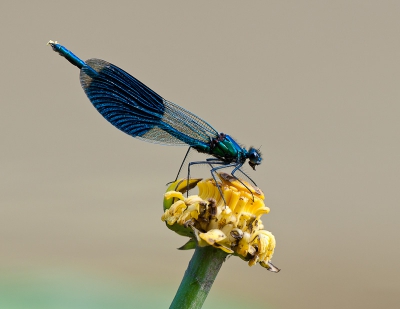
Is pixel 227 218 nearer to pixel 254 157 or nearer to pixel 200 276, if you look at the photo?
pixel 200 276

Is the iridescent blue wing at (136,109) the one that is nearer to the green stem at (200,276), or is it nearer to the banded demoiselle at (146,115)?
the banded demoiselle at (146,115)

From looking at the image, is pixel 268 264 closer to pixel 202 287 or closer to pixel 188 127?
pixel 202 287

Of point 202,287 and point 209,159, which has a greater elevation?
point 209,159

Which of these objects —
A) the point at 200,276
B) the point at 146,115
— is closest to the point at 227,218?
the point at 200,276

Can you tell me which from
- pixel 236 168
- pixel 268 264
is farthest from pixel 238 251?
pixel 236 168

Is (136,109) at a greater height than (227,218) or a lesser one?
greater

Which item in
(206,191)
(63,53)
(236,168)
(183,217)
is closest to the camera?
(183,217)

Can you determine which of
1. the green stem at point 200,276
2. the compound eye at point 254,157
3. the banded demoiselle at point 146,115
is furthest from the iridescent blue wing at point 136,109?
the green stem at point 200,276
